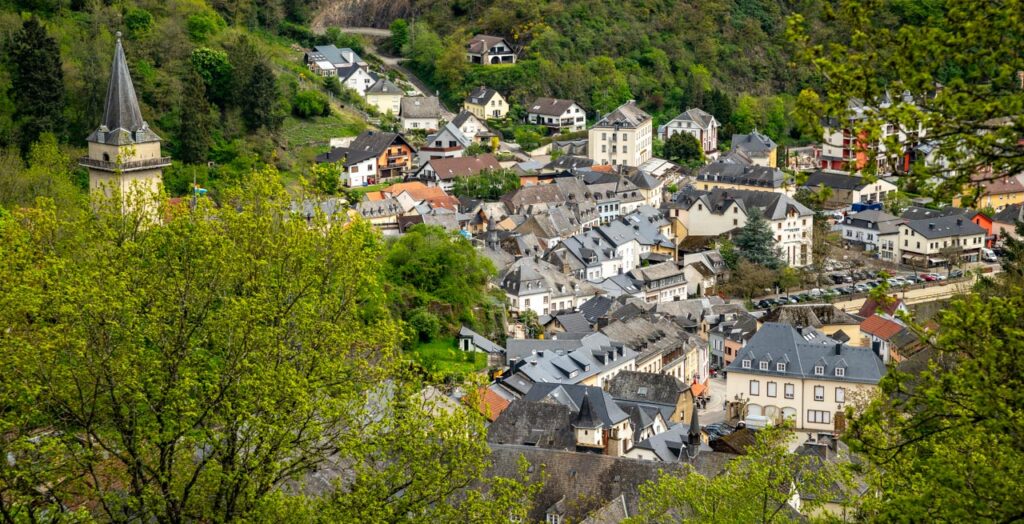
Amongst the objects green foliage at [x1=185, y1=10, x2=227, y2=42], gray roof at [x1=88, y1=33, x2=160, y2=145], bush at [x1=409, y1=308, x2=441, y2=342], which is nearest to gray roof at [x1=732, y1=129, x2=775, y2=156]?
green foliage at [x1=185, y1=10, x2=227, y2=42]

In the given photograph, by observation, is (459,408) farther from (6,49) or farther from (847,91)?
(6,49)

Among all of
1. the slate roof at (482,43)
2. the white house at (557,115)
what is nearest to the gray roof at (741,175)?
the white house at (557,115)

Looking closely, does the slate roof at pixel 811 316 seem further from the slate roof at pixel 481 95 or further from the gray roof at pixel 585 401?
the slate roof at pixel 481 95

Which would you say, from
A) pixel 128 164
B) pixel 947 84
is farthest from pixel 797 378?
pixel 947 84

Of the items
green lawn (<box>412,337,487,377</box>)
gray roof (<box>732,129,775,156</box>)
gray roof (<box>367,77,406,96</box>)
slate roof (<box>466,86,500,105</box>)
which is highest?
gray roof (<box>367,77,406,96</box>)

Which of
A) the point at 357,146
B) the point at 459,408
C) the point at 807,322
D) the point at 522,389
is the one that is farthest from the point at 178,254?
the point at 357,146

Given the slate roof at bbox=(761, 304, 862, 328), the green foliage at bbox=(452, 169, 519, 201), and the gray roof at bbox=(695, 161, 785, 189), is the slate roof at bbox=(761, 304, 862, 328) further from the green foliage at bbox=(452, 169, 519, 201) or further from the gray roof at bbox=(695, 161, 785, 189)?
the gray roof at bbox=(695, 161, 785, 189)
